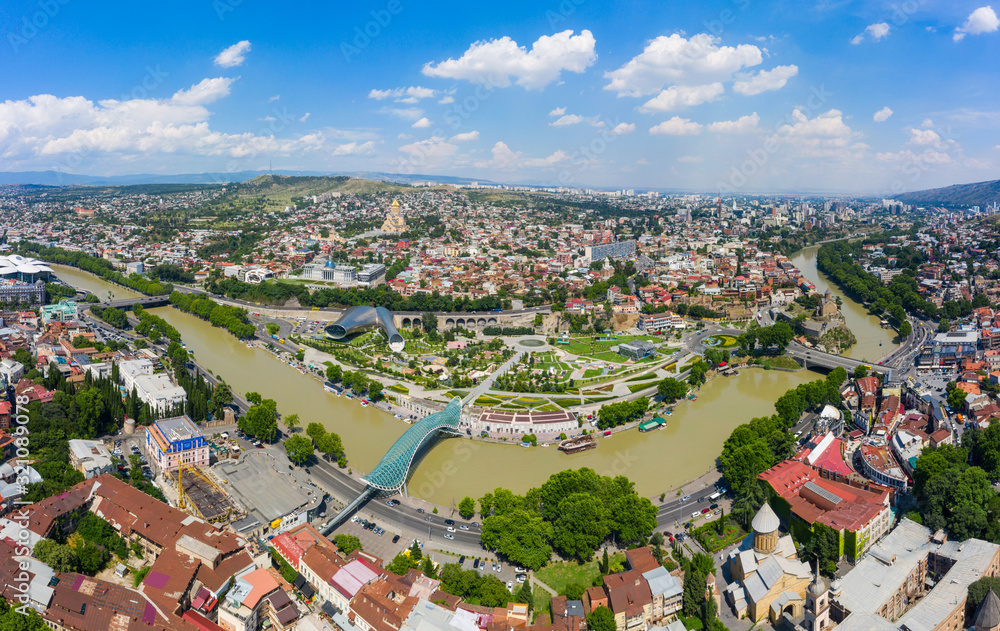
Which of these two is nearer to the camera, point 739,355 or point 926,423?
point 926,423

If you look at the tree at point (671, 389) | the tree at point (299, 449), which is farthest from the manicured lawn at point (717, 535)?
the tree at point (299, 449)

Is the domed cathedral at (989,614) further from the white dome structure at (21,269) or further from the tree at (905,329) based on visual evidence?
the white dome structure at (21,269)

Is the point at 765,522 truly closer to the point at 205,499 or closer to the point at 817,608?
the point at 817,608

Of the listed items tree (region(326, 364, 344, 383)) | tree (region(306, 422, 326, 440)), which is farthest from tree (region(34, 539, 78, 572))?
tree (region(326, 364, 344, 383))

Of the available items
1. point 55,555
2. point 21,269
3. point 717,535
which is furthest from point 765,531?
point 21,269

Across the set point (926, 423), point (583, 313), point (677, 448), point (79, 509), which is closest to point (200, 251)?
point (583, 313)

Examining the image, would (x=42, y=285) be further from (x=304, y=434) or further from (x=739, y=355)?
(x=739, y=355)

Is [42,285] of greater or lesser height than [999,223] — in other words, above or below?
below
